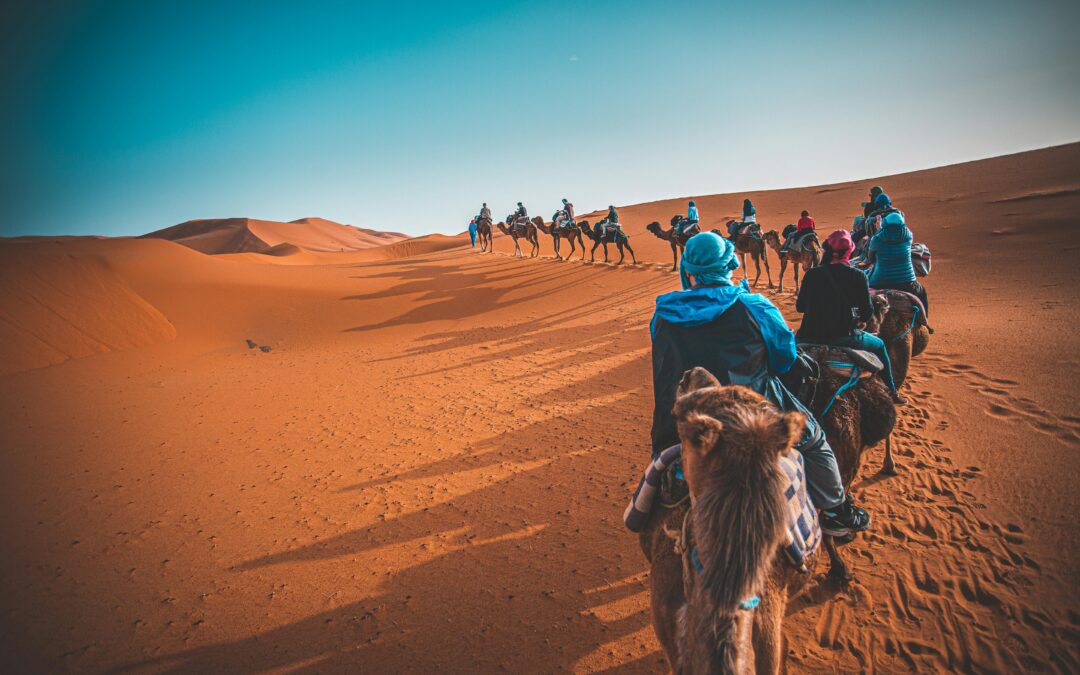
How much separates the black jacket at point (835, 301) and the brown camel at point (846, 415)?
12.6 inches

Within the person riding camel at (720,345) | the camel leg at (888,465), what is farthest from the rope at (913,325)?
the person riding camel at (720,345)

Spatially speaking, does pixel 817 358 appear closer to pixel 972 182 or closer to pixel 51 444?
pixel 51 444

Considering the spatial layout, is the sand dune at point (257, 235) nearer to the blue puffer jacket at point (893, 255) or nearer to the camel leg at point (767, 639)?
the blue puffer jacket at point (893, 255)

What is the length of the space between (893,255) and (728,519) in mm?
6706

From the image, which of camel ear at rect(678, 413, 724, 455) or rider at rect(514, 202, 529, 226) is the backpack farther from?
rider at rect(514, 202, 529, 226)

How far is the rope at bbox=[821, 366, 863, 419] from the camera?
3.72 m

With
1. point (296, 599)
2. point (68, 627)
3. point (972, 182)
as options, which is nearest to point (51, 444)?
point (68, 627)

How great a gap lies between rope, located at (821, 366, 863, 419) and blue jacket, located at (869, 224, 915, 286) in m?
3.32

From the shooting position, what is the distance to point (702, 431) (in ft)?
5.07

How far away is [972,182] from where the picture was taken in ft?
122

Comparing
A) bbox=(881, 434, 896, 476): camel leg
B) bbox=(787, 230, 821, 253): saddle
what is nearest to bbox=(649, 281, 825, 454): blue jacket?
bbox=(881, 434, 896, 476): camel leg

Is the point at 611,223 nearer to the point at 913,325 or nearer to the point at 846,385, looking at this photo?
the point at 913,325

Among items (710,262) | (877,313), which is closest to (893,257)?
(877,313)

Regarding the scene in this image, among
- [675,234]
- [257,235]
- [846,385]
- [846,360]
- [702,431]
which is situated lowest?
[846,385]
